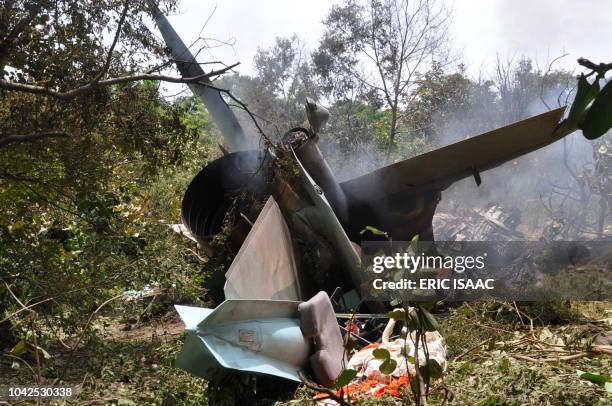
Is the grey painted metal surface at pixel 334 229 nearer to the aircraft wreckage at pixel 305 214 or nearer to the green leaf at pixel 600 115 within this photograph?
the aircraft wreckage at pixel 305 214

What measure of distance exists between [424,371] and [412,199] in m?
5.21

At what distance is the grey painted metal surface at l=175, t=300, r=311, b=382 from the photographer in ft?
14.4

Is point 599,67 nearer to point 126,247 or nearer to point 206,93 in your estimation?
point 126,247

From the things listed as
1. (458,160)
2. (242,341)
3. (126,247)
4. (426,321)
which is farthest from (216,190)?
(426,321)

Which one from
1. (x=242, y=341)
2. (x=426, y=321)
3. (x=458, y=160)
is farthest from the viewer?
(x=458, y=160)

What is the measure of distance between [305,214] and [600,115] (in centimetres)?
545

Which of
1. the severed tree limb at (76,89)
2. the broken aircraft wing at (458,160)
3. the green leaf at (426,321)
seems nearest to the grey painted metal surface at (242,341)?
the green leaf at (426,321)

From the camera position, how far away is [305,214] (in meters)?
7.11

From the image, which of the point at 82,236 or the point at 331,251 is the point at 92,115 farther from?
the point at 331,251

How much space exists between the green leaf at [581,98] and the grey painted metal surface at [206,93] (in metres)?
5.00

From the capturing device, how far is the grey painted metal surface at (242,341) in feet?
14.4

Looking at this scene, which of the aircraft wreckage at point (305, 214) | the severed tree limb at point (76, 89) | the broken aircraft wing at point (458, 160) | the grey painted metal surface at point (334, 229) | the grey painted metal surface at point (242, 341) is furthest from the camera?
the broken aircraft wing at point (458, 160)

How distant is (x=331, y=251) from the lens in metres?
7.12

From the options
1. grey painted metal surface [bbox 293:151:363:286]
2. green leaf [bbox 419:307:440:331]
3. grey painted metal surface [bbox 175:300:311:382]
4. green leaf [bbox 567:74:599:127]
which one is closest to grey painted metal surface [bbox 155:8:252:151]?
grey painted metal surface [bbox 293:151:363:286]
